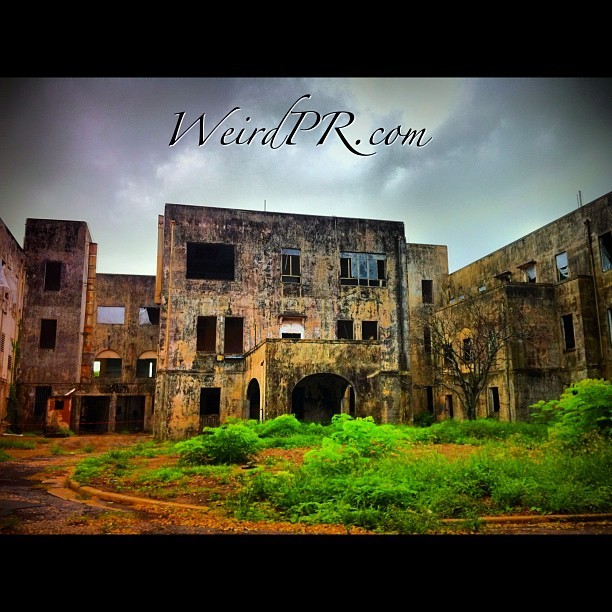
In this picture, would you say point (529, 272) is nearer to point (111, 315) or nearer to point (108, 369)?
point (111, 315)

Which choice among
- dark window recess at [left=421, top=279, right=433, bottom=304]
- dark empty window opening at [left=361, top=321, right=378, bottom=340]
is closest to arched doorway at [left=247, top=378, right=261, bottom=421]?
dark empty window opening at [left=361, top=321, right=378, bottom=340]

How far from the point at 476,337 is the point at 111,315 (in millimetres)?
20444

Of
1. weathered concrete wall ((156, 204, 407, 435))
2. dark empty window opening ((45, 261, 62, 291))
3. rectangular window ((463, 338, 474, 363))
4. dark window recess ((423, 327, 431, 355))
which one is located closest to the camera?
weathered concrete wall ((156, 204, 407, 435))

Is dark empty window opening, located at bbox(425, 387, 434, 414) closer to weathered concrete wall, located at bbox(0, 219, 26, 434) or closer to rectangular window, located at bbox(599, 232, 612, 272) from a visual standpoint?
rectangular window, located at bbox(599, 232, 612, 272)

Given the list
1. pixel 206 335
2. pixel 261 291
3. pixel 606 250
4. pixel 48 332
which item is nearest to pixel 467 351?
pixel 606 250

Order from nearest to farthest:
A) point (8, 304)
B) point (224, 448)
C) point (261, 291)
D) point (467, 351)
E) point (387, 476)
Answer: point (387, 476)
point (224, 448)
point (261, 291)
point (467, 351)
point (8, 304)

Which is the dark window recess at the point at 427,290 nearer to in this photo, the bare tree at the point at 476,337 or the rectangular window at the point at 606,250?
the bare tree at the point at 476,337

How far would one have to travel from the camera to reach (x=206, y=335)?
75.3ft

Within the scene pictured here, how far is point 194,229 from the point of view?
20031 mm

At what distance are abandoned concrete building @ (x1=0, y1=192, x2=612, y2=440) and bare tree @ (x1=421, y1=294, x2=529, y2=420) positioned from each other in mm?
288

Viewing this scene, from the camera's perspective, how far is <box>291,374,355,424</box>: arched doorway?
63.3 feet

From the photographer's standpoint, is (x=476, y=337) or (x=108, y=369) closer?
(x=476, y=337)
